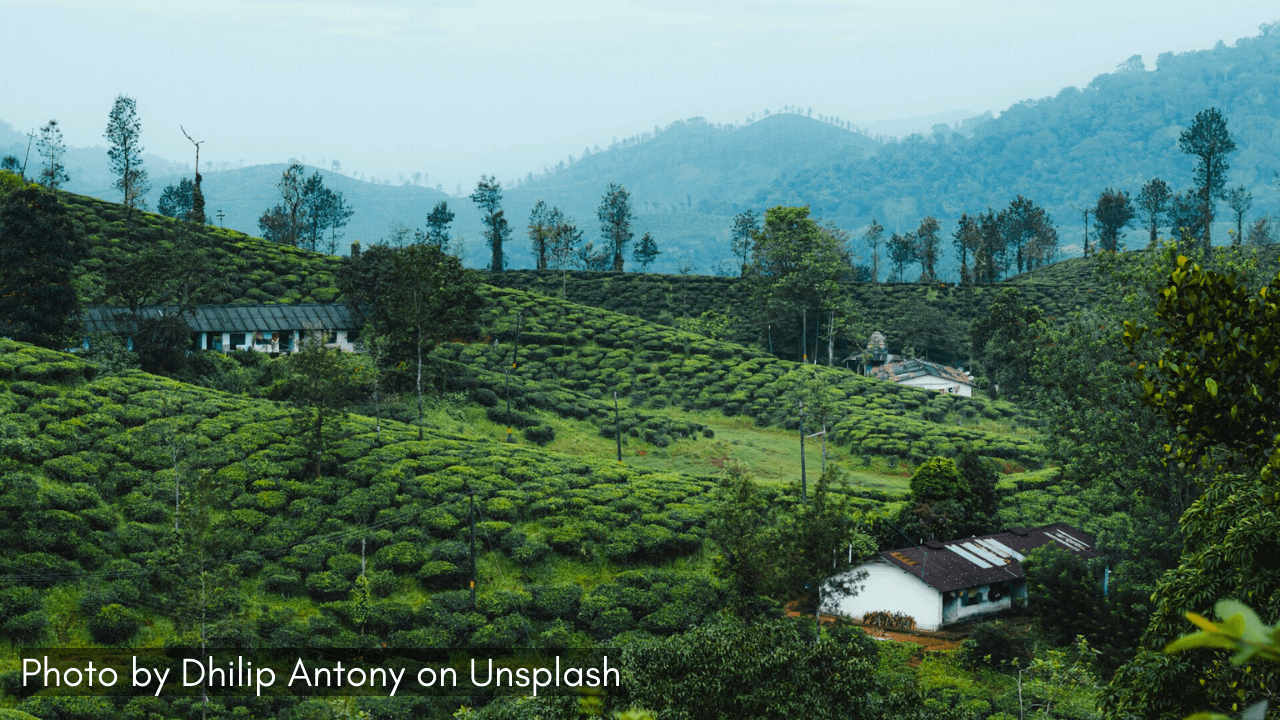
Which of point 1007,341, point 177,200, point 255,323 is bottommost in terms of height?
point 1007,341

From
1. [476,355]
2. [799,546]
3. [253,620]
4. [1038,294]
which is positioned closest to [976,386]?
[1038,294]

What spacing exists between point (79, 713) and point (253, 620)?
6071 mm

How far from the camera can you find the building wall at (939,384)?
3034 inches

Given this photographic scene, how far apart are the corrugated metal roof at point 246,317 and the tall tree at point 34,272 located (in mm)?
5045

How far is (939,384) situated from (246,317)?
5606 centimetres

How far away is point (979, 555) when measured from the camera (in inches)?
1468

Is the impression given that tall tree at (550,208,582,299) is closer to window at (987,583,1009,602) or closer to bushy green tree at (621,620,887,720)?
window at (987,583,1009,602)

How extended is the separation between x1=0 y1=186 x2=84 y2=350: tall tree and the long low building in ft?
17.8

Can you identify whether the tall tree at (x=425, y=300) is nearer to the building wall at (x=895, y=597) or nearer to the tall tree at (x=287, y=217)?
the building wall at (x=895, y=597)

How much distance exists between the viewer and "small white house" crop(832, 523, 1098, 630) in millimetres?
34375

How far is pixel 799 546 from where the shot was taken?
90.5 ft

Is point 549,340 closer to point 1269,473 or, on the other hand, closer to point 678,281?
point 678,281

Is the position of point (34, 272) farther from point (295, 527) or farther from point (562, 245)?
A: point (562, 245)

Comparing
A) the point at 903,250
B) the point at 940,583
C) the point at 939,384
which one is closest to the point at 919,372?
the point at 939,384
